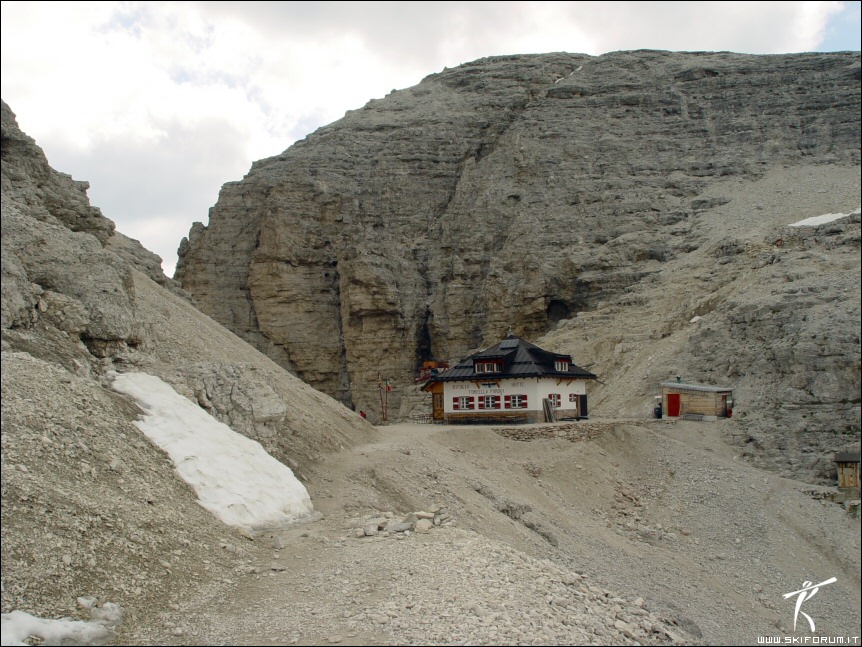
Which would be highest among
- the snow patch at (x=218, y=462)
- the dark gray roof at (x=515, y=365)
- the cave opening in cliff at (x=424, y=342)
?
the cave opening in cliff at (x=424, y=342)

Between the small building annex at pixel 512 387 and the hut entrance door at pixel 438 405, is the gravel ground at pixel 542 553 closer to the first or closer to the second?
the small building annex at pixel 512 387

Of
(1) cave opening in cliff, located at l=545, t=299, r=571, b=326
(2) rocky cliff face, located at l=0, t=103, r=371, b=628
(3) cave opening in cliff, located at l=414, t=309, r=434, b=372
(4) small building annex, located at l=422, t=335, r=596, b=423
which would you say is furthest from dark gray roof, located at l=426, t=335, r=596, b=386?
(3) cave opening in cliff, located at l=414, t=309, r=434, b=372

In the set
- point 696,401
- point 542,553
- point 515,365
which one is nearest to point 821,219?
point 696,401

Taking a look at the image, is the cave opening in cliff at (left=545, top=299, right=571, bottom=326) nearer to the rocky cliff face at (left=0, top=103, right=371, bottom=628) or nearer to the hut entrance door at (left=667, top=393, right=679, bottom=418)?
the hut entrance door at (left=667, top=393, right=679, bottom=418)

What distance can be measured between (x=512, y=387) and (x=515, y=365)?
105 centimetres

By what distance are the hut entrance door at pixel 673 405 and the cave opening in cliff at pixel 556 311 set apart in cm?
2292

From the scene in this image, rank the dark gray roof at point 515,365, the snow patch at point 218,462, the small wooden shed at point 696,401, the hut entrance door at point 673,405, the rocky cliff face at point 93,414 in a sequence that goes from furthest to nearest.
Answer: the dark gray roof at point 515,365 → the hut entrance door at point 673,405 → the small wooden shed at point 696,401 → the snow patch at point 218,462 → the rocky cliff face at point 93,414

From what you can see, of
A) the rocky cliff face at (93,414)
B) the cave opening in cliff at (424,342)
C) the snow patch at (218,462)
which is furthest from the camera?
the cave opening in cliff at (424,342)

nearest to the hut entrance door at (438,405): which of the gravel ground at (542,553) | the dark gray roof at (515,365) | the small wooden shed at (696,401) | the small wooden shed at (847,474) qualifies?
the dark gray roof at (515,365)

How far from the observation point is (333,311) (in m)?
66.3

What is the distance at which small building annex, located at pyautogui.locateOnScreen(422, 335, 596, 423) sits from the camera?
36719 mm

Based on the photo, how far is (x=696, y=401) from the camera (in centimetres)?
3562

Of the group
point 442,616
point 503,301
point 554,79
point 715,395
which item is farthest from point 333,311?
point 442,616

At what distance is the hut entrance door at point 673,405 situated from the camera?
119 feet
